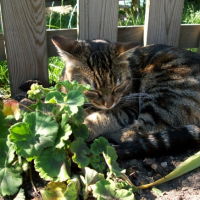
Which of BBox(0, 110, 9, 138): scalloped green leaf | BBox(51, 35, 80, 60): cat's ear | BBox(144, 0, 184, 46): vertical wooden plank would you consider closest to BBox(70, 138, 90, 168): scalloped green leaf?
BBox(0, 110, 9, 138): scalloped green leaf

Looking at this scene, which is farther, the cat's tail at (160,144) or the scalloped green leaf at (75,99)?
the cat's tail at (160,144)

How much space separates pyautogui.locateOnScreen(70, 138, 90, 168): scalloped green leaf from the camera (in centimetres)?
176

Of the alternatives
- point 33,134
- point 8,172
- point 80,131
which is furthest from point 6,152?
point 80,131

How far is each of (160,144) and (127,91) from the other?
0.77 metres

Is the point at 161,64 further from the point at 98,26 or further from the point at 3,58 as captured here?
the point at 3,58

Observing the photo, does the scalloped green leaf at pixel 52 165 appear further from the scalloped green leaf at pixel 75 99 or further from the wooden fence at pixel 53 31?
the wooden fence at pixel 53 31

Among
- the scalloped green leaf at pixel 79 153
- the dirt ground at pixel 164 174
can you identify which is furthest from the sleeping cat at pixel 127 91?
the scalloped green leaf at pixel 79 153

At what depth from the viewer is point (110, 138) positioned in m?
2.47

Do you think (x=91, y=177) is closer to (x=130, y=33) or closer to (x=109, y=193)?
(x=109, y=193)

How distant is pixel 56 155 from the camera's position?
1.80m

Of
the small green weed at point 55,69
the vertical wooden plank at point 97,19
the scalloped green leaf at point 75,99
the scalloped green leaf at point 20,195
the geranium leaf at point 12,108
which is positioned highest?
the vertical wooden plank at point 97,19

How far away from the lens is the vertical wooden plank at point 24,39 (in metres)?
2.78

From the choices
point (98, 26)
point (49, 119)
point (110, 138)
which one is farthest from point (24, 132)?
point (98, 26)

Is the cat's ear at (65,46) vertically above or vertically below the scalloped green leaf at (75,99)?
above
